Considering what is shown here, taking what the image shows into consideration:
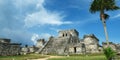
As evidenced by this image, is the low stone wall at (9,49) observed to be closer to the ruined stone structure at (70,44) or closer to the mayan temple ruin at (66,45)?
the mayan temple ruin at (66,45)

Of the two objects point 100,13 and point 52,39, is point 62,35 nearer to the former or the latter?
point 52,39

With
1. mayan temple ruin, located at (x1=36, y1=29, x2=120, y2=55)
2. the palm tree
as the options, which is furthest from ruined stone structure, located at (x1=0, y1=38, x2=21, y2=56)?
the palm tree

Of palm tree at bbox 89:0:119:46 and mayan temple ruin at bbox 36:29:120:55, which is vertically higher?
palm tree at bbox 89:0:119:46

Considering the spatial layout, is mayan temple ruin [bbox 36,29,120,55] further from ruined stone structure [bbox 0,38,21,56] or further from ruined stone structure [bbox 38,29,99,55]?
ruined stone structure [bbox 0,38,21,56]

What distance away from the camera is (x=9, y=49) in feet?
206

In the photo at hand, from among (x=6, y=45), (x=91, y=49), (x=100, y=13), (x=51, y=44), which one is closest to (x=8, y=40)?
(x=6, y=45)

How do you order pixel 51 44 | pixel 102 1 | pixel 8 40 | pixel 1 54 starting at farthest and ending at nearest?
pixel 51 44
pixel 8 40
pixel 1 54
pixel 102 1

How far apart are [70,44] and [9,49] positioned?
62.9 ft

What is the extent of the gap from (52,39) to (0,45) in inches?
824

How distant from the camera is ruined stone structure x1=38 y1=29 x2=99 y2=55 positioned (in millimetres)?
67344

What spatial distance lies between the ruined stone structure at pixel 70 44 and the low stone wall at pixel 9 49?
812 cm

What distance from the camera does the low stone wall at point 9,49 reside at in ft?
200

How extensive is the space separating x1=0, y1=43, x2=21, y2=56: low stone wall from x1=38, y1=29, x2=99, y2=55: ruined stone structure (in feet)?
26.6

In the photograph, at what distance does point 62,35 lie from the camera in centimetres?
7856
